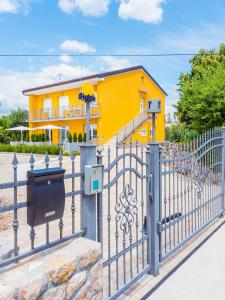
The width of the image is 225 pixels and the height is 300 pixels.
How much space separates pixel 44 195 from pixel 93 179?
0.65 meters

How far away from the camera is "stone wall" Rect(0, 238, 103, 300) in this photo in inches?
82.2

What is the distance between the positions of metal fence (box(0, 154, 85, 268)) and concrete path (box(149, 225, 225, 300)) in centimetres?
133

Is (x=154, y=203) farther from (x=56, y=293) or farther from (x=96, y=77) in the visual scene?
(x=96, y=77)

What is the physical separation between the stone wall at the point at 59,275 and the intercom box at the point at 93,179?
47cm

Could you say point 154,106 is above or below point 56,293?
above

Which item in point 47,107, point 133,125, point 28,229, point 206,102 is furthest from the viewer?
point 47,107

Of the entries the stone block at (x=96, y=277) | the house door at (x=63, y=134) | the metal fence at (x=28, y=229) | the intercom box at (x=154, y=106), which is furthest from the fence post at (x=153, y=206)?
the house door at (x=63, y=134)

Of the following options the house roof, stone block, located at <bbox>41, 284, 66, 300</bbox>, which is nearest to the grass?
the house roof

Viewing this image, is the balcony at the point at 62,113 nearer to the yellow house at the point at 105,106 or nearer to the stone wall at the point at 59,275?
the yellow house at the point at 105,106

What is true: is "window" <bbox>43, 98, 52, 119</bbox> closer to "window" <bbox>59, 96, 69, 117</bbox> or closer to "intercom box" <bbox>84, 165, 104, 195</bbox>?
"window" <bbox>59, 96, 69, 117</bbox>

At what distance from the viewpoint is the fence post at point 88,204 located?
2965 mm

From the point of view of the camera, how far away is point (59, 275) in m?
2.37

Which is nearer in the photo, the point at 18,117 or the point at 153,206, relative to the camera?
the point at 153,206

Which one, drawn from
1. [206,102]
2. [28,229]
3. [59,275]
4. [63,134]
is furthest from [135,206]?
[63,134]
